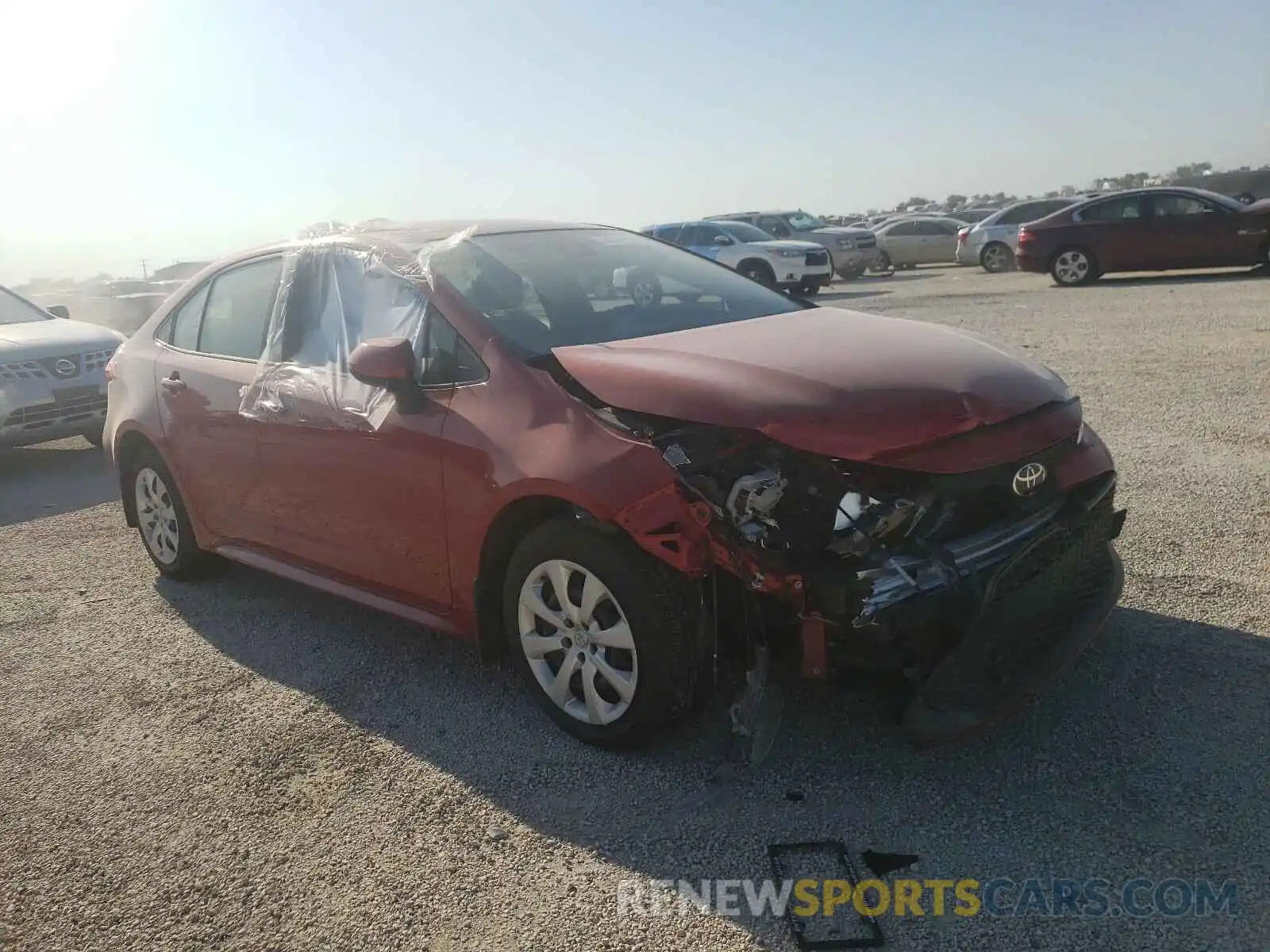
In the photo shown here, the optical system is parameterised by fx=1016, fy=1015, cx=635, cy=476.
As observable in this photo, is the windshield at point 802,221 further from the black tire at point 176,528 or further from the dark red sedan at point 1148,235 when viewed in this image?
the black tire at point 176,528

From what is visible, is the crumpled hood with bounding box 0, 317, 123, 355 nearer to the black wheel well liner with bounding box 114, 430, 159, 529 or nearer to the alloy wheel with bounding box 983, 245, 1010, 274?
the black wheel well liner with bounding box 114, 430, 159, 529

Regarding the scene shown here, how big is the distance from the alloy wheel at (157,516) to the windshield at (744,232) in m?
16.8

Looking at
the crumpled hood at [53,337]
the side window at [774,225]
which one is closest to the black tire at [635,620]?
the crumpled hood at [53,337]

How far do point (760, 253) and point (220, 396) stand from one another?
16.9 meters

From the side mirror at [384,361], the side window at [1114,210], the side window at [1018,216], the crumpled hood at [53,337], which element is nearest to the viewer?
the side mirror at [384,361]

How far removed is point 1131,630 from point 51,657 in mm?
4560

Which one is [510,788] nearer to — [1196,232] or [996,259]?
[1196,232]

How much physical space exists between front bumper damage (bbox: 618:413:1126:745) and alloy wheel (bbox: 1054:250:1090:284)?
1598cm

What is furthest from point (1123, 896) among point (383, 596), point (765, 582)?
point (383, 596)

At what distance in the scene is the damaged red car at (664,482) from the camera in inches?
115

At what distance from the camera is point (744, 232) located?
830 inches

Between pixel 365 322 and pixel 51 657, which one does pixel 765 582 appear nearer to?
pixel 365 322

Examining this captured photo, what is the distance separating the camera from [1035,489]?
10.6 feet

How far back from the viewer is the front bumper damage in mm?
2852
